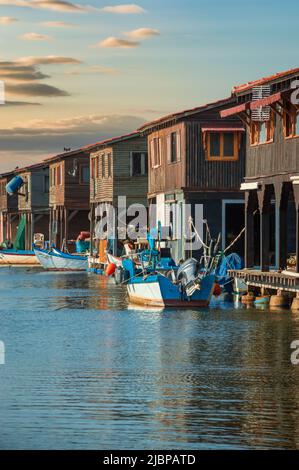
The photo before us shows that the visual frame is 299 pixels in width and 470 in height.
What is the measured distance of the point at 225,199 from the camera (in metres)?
56.3

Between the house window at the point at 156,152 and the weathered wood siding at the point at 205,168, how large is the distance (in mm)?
6115

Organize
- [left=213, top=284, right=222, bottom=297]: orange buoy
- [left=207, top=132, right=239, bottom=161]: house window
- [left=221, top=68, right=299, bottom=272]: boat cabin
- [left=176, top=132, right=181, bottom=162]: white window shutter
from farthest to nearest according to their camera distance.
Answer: [left=176, top=132, right=181, bottom=162]: white window shutter
[left=207, top=132, right=239, bottom=161]: house window
[left=213, top=284, right=222, bottom=297]: orange buoy
[left=221, top=68, right=299, bottom=272]: boat cabin

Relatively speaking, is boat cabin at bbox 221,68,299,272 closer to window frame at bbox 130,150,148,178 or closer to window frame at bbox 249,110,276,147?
window frame at bbox 249,110,276,147

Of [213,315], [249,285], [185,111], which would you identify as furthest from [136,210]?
[213,315]

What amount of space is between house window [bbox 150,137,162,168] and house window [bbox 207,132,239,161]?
6.74 meters

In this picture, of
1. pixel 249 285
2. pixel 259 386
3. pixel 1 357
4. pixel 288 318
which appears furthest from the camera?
pixel 249 285

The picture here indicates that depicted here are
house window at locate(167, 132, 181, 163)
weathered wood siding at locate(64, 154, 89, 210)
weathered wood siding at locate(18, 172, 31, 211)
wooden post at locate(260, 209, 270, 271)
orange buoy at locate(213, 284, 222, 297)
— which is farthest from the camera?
weathered wood siding at locate(18, 172, 31, 211)

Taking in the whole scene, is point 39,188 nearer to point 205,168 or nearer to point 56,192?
point 56,192

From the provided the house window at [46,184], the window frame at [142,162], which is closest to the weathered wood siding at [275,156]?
the window frame at [142,162]

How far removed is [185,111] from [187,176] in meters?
2.97

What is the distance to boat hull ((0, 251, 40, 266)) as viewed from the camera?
9331 centimetres

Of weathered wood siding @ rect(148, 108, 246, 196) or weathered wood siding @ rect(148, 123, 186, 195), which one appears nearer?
weathered wood siding @ rect(148, 108, 246, 196)

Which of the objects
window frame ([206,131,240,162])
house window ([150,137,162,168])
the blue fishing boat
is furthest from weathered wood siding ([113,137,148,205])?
the blue fishing boat
